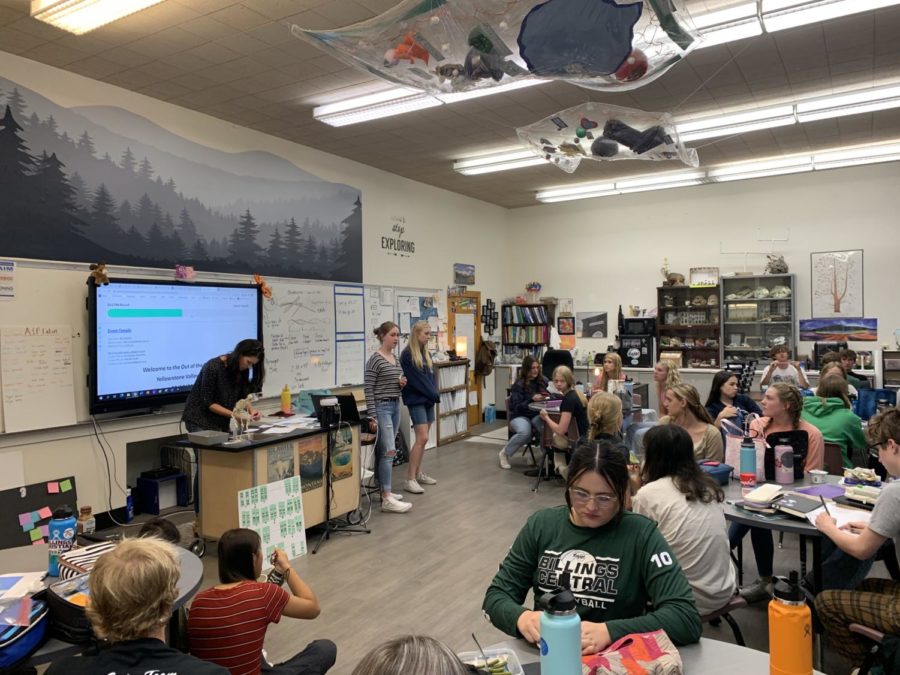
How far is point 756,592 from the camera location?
3.45 m

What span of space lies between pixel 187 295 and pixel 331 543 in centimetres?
246

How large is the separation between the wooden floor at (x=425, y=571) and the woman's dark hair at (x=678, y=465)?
3.91 ft

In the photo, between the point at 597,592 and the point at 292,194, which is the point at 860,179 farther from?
the point at 597,592

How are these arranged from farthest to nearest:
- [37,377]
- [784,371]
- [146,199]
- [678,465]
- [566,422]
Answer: [784,371]
[566,422]
[146,199]
[37,377]
[678,465]

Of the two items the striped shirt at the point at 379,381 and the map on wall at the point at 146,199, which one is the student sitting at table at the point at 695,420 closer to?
the striped shirt at the point at 379,381

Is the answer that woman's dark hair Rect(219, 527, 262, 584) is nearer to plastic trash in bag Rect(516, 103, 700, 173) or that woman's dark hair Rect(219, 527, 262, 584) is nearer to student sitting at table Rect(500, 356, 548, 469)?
plastic trash in bag Rect(516, 103, 700, 173)

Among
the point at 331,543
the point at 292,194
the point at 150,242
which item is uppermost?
the point at 292,194

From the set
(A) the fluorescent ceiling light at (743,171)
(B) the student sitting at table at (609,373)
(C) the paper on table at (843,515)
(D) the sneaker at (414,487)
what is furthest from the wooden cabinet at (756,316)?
(C) the paper on table at (843,515)

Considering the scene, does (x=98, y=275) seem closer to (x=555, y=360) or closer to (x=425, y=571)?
(x=425, y=571)

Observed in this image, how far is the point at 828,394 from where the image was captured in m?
4.44

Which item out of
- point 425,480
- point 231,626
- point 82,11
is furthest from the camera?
point 425,480

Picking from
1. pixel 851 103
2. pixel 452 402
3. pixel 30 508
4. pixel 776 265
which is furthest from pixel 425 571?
pixel 776 265

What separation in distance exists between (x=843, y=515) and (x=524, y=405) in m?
4.27

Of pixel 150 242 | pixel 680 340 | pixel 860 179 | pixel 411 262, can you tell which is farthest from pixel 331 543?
pixel 860 179
